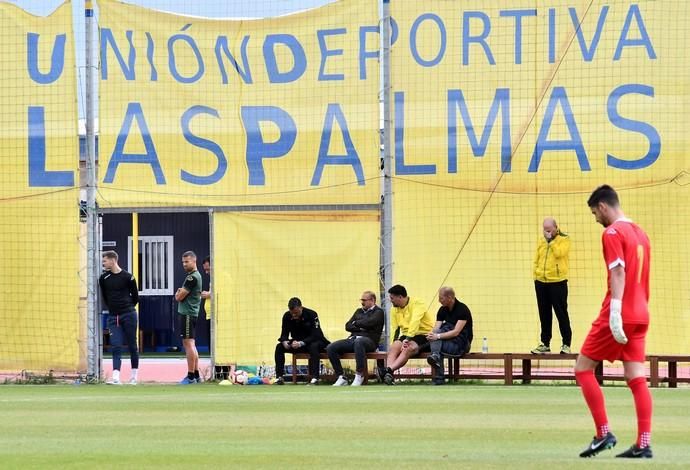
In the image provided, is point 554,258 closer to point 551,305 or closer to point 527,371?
point 551,305

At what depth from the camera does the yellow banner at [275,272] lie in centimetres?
1744

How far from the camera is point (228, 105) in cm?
1759

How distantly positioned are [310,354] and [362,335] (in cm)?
72

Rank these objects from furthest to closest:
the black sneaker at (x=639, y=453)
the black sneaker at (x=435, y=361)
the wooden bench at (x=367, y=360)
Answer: the wooden bench at (x=367, y=360) → the black sneaker at (x=435, y=361) → the black sneaker at (x=639, y=453)

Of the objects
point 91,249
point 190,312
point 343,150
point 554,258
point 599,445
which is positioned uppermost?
point 343,150

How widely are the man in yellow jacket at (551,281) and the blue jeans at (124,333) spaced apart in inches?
197

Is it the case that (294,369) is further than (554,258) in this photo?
Yes

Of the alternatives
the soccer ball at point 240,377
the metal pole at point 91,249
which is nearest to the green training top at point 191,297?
the soccer ball at point 240,377

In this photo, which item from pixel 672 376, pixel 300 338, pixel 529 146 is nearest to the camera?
pixel 672 376

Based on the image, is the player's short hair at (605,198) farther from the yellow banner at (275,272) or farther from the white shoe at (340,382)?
the yellow banner at (275,272)

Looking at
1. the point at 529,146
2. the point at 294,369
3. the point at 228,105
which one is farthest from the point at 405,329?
the point at 228,105

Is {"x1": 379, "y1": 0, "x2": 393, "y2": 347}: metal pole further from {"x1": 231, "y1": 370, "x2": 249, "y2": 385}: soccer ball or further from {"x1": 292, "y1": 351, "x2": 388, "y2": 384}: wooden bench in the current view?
{"x1": 231, "y1": 370, "x2": 249, "y2": 385}: soccer ball

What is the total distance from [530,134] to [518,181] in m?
0.62

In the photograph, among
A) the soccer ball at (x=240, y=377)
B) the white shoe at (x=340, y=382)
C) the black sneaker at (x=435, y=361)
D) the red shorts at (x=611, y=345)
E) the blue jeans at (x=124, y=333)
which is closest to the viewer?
the red shorts at (x=611, y=345)
